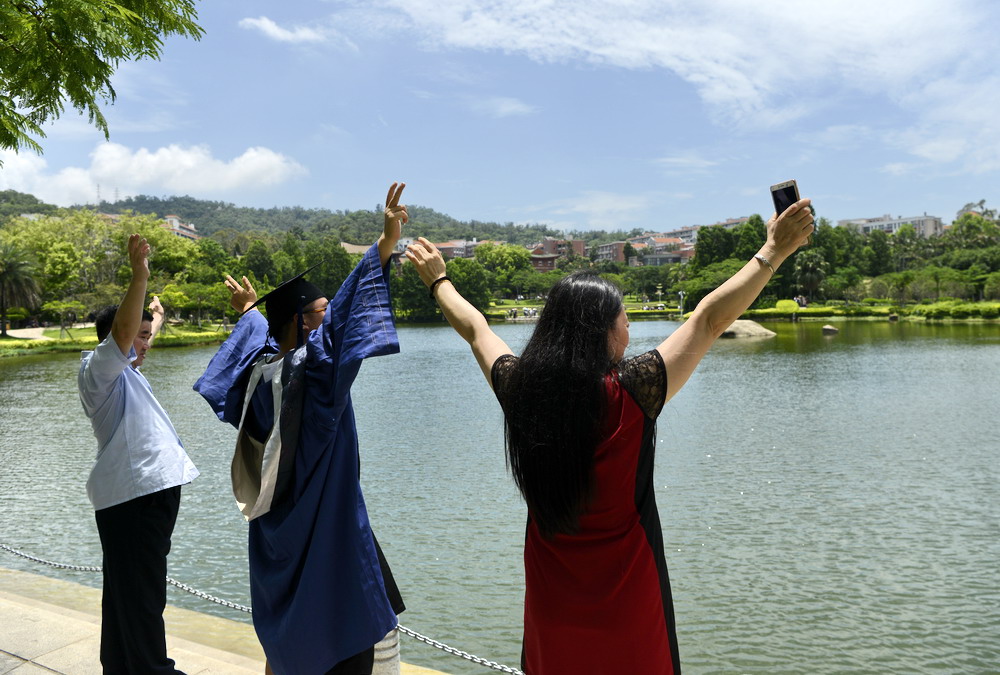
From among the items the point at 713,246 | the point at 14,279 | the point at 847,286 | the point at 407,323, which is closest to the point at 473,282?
the point at 407,323

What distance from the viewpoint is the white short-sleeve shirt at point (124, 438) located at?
8.86ft

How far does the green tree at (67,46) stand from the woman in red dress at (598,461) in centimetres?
260

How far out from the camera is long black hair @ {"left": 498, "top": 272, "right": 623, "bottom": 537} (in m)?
1.56

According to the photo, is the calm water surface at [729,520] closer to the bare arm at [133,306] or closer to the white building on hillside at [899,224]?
the bare arm at [133,306]

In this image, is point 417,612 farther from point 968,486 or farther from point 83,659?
point 968,486

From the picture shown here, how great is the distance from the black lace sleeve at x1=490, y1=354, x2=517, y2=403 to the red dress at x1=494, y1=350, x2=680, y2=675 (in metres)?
0.25

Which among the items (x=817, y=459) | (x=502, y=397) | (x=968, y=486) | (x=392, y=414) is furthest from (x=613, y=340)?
(x=392, y=414)

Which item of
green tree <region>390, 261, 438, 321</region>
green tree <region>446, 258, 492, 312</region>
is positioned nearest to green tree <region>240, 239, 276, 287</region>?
green tree <region>390, 261, 438, 321</region>

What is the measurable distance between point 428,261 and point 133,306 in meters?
1.14

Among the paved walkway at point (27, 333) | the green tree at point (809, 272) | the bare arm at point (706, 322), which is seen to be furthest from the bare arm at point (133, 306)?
the green tree at point (809, 272)

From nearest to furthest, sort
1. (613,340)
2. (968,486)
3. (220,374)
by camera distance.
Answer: (613,340)
(220,374)
(968,486)

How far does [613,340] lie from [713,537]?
591 centimetres

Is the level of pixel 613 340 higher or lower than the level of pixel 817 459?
higher

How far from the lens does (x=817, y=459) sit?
10.0 m
